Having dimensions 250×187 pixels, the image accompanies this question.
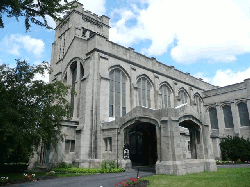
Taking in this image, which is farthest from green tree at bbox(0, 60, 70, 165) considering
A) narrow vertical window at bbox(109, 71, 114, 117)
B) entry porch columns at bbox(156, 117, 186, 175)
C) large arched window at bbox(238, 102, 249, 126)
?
large arched window at bbox(238, 102, 249, 126)

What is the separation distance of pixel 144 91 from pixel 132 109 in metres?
11.6

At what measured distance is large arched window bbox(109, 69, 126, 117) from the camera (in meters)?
26.0

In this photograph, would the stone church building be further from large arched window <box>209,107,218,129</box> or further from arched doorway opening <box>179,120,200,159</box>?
large arched window <box>209,107,218,129</box>

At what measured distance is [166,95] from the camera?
115ft

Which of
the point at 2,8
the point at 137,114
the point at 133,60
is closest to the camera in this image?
the point at 2,8

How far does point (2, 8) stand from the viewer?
11367 millimetres

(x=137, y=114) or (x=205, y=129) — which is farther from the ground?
(x=137, y=114)

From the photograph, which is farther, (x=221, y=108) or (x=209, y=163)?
(x=221, y=108)

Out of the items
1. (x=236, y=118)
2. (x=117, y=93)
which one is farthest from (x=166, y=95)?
(x=236, y=118)

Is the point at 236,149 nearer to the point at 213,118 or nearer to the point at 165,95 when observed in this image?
the point at 213,118

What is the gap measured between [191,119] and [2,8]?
14947mm

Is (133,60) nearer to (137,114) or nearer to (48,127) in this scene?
(137,114)

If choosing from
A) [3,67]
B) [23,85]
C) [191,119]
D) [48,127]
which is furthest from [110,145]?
[3,67]

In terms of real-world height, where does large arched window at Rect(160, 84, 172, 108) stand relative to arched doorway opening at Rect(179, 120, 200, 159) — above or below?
above
